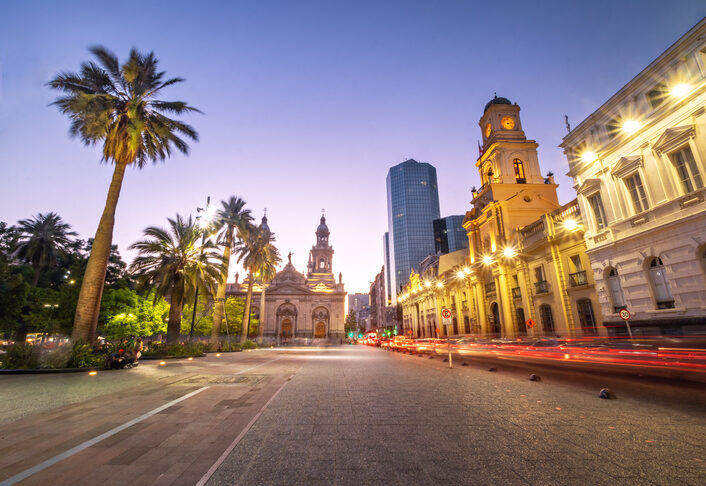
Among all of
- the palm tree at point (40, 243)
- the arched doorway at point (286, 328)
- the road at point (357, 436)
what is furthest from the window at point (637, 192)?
the arched doorway at point (286, 328)

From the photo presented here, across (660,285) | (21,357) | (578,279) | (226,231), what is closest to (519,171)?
(578,279)

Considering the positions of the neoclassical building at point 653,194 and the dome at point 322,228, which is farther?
the dome at point 322,228

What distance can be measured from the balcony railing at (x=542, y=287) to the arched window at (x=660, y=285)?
9.41m

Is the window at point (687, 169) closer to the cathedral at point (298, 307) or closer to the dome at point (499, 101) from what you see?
the dome at point (499, 101)

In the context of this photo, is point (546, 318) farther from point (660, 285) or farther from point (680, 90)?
point (680, 90)

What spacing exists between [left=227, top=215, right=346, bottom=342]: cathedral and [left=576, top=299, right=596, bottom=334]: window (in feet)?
194

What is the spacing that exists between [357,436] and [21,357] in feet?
46.1

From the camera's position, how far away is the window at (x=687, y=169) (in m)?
12.4

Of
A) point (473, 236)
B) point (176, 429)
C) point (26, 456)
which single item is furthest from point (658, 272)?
point (473, 236)

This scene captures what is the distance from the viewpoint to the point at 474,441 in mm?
3873

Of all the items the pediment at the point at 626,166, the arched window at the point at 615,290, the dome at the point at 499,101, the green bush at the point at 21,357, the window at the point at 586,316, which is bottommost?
the green bush at the point at 21,357

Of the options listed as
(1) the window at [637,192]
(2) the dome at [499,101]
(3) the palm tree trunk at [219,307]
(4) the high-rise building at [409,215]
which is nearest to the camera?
(1) the window at [637,192]

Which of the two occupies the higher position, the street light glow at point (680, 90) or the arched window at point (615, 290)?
the street light glow at point (680, 90)

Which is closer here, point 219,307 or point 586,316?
point 586,316
